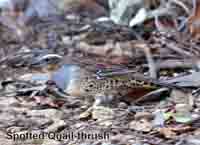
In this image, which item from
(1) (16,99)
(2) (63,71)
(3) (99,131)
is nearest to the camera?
(3) (99,131)

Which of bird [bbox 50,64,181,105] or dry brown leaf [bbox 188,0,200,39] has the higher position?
dry brown leaf [bbox 188,0,200,39]

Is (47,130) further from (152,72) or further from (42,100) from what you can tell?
(152,72)

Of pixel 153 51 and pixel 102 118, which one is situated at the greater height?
pixel 153 51

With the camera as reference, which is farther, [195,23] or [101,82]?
[195,23]

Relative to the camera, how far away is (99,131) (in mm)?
1465

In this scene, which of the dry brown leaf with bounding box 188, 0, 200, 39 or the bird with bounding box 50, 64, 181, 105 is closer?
the bird with bounding box 50, 64, 181, 105

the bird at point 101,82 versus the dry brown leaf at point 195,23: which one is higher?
the dry brown leaf at point 195,23

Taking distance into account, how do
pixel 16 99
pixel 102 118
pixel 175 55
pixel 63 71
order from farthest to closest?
pixel 175 55 < pixel 63 71 < pixel 16 99 < pixel 102 118

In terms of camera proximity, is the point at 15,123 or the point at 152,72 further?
the point at 152,72

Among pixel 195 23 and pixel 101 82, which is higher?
pixel 195 23

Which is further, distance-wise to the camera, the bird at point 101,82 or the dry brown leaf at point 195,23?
the dry brown leaf at point 195,23

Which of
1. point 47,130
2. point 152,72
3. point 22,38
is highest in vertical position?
point 22,38

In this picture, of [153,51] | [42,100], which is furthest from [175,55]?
[42,100]

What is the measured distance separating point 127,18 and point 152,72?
92 cm
